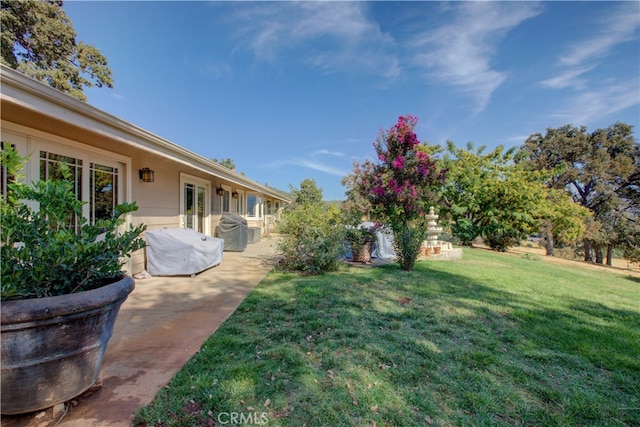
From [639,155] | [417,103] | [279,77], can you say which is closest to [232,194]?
[279,77]

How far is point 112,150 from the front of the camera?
484 cm

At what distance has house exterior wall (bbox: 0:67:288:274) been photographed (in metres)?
2.81

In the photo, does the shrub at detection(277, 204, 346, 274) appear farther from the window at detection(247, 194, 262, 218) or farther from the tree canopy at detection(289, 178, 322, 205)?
the tree canopy at detection(289, 178, 322, 205)

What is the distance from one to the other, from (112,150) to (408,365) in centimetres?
545

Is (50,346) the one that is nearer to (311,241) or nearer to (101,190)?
(101,190)

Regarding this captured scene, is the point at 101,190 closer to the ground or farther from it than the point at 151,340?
farther from it

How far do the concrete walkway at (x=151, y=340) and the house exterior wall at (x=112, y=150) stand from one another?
1261mm

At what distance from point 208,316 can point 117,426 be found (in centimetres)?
190

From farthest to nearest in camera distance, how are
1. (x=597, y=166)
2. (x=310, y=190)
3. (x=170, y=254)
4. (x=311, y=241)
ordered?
(x=310, y=190) < (x=597, y=166) < (x=311, y=241) < (x=170, y=254)

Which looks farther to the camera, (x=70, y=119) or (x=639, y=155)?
(x=639, y=155)

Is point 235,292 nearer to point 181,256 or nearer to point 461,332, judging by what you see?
point 181,256

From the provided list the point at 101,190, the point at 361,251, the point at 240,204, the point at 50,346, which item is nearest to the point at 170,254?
the point at 101,190

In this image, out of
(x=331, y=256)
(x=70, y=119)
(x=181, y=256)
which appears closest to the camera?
(x=70, y=119)

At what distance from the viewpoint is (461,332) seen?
3172 mm
